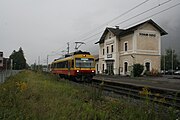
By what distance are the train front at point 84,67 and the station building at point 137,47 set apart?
57.4 ft

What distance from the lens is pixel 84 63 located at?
2261 centimetres

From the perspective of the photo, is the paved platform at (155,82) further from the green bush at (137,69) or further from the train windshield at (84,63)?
the green bush at (137,69)

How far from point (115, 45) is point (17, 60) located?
3289 inches

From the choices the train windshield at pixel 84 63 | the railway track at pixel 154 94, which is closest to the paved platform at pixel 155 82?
the railway track at pixel 154 94

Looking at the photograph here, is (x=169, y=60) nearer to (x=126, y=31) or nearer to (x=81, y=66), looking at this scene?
(x=126, y=31)

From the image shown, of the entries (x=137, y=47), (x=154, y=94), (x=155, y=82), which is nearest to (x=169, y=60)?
(x=137, y=47)

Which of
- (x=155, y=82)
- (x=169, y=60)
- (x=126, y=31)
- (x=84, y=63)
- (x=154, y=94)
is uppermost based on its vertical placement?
(x=126, y=31)

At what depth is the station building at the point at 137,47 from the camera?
133 ft

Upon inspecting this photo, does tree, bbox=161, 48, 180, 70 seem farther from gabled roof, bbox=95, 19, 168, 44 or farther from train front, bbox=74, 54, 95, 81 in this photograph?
train front, bbox=74, 54, 95, 81

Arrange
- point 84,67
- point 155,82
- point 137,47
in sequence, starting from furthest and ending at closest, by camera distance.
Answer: point 137,47, point 155,82, point 84,67

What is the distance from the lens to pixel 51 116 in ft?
18.1

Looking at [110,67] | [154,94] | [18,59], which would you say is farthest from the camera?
[18,59]

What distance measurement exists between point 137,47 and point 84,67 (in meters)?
20.0

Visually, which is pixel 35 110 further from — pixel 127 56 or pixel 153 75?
pixel 127 56
